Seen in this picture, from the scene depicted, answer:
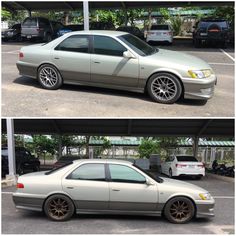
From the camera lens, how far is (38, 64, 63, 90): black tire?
349 inches

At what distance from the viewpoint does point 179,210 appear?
6.06 meters

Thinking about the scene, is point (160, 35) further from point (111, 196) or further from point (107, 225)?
point (107, 225)

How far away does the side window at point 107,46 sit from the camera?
816 centimetres

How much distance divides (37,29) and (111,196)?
18595 millimetres

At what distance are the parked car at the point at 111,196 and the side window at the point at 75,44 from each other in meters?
3.66

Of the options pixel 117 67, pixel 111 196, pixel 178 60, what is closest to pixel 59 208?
pixel 111 196

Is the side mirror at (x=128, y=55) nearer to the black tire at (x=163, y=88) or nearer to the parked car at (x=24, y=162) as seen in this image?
the black tire at (x=163, y=88)

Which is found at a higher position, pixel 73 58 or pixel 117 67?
pixel 73 58

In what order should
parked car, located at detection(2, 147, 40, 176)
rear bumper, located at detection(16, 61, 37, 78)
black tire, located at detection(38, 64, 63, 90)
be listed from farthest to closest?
parked car, located at detection(2, 147, 40, 176)
rear bumper, located at detection(16, 61, 37, 78)
black tire, located at detection(38, 64, 63, 90)

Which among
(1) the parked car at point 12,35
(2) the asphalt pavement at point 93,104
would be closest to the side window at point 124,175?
(2) the asphalt pavement at point 93,104

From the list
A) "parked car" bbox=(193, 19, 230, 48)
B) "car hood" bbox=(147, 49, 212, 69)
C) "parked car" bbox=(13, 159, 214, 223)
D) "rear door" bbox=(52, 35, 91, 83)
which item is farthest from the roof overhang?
"parked car" bbox=(13, 159, 214, 223)

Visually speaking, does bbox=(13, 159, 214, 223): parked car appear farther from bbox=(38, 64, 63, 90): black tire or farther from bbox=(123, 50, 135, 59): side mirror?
bbox=(38, 64, 63, 90): black tire

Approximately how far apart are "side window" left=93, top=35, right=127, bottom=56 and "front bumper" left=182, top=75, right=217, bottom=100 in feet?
Answer: 5.63

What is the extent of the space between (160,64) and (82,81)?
82.5 inches
